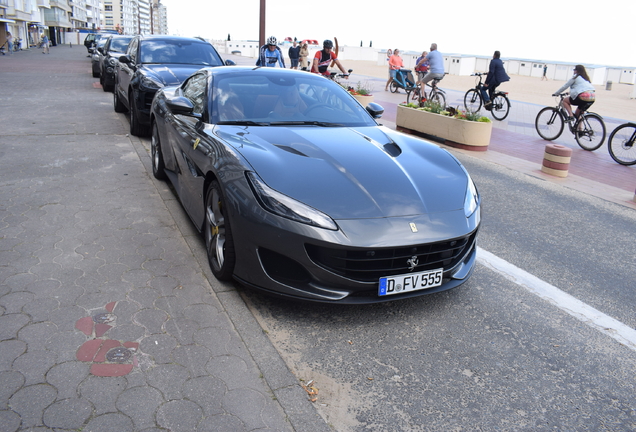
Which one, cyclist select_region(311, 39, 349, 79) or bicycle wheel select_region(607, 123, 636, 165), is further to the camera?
cyclist select_region(311, 39, 349, 79)

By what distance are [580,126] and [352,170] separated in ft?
30.4

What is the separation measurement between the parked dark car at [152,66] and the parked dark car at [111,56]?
5.07 metres

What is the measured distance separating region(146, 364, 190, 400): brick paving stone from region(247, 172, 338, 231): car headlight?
3.42 feet

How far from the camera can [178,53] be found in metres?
9.77

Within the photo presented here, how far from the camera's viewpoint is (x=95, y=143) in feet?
27.6

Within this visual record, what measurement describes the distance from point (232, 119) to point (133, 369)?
2296 mm

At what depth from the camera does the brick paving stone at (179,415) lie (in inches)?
93.4

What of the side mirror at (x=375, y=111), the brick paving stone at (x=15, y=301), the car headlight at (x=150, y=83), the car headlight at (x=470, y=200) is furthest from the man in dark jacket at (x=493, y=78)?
the brick paving stone at (x=15, y=301)

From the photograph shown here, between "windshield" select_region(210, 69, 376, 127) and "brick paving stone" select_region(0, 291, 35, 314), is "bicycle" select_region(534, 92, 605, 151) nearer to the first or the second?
"windshield" select_region(210, 69, 376, 127)

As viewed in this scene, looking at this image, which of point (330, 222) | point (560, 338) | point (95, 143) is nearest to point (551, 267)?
point (560, 338)

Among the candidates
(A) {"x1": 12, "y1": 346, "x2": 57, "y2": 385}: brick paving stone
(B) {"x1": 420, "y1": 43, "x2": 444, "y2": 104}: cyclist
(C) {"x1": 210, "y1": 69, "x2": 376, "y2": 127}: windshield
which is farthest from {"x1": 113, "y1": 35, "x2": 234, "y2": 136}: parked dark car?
(B) {"x1": 420, "y1": 43, "x2": 444, "y2": 104}: cyclist

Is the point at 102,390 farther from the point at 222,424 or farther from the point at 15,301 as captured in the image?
the point at 15,301

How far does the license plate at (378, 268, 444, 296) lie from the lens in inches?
124

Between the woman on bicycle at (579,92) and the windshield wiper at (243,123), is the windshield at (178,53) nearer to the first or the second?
the windshield wiper at (243,123)
